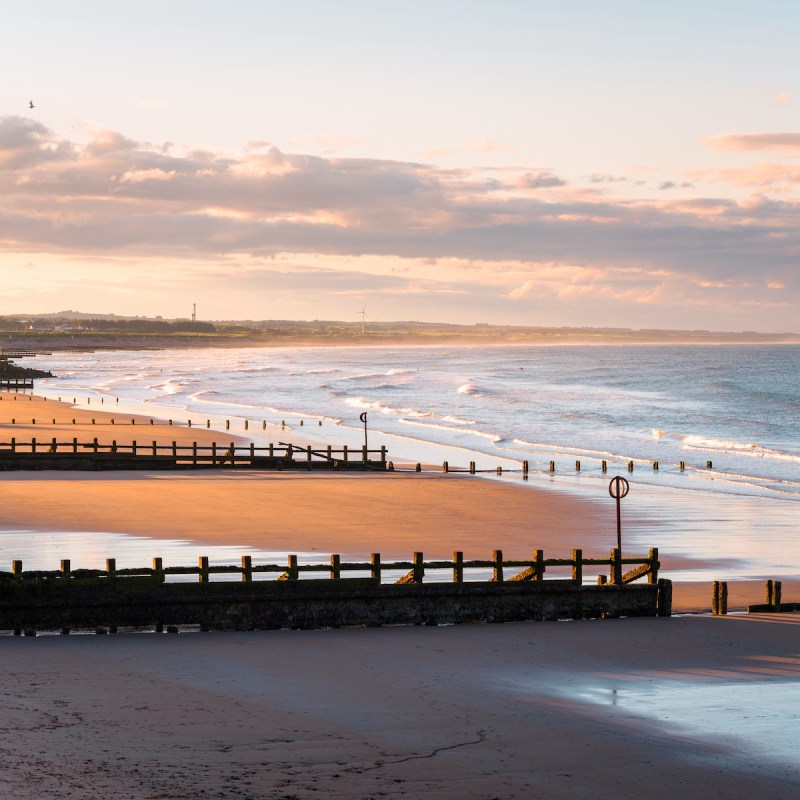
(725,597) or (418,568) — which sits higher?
(418,568)

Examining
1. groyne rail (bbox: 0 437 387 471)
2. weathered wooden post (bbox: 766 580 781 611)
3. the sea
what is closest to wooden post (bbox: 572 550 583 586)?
weathered wooden post (bbox: 766 580 781 611)

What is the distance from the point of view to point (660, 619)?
75.6 ft

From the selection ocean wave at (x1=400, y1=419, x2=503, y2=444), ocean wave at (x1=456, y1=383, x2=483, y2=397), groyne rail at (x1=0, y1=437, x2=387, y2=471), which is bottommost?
groyne rail at (x1=0, y1=437, x2=387, y2=471)

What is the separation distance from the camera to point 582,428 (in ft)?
298

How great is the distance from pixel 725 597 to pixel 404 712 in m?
9.74

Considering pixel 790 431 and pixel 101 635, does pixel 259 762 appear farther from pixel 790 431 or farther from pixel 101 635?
pixel 790 431

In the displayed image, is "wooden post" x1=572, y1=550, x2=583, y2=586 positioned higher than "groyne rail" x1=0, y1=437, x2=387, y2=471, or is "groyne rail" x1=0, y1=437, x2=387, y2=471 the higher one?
"groyne rail" x1=0, y1=437, x2=387, y2=471

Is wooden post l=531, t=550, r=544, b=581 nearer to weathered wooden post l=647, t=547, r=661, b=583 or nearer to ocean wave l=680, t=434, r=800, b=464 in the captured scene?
weathered wooden post l=647, t=547, r=661, b=583

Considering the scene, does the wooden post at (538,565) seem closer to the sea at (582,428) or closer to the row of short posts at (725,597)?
the row of short posts at (725,597)

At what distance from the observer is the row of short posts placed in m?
23.5

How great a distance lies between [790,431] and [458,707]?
83386mm

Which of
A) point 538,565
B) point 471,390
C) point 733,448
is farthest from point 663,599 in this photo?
point 471,390

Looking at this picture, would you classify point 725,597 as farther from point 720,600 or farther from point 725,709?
point 725,709

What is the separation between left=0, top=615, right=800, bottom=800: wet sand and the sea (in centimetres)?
993
